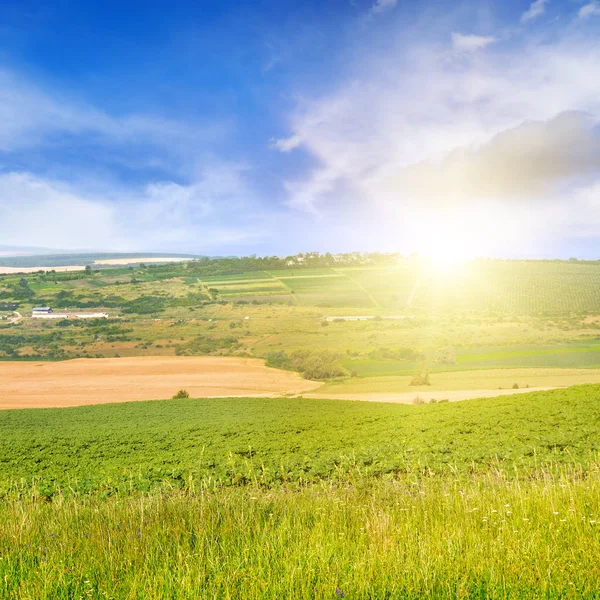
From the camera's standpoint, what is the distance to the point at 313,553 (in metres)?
3.22

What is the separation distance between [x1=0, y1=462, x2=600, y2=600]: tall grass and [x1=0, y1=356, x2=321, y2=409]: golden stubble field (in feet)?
115

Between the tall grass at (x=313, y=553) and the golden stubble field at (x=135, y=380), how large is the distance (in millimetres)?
35163

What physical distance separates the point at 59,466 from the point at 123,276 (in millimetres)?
40648

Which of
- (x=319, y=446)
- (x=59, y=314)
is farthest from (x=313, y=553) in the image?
(x=59, y=314)

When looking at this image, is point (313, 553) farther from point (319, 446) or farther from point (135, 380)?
point (135, 380)

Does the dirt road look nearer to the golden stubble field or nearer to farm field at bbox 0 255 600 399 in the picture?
farm field at bbox 0 255 600 399

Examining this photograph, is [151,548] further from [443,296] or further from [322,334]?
[443,296]

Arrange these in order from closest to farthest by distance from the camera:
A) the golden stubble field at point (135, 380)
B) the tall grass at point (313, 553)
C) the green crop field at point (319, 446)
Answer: the tall grass at point (313, 553) → the green crop field at point (319, 446) → the golden stubble field at point (135, 380)

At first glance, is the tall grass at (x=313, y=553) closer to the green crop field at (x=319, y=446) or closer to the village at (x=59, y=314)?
the green crop field at (x=319, y=446)

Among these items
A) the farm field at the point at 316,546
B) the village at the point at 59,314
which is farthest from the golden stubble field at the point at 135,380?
the farm field at the point at 316,546

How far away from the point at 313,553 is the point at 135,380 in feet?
133

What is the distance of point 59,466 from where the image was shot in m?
15.6

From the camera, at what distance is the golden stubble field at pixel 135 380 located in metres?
39.2

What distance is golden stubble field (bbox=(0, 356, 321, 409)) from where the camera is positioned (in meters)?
39.2
